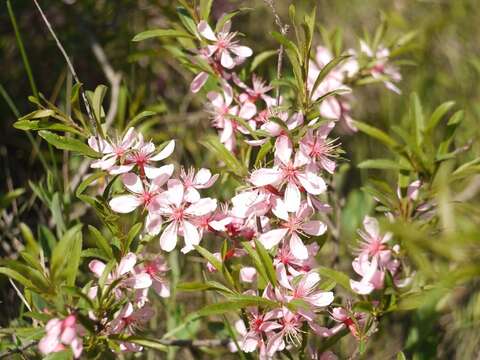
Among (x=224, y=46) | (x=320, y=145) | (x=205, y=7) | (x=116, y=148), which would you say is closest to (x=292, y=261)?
(x=320, y=145)

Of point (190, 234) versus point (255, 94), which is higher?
point (255, 94)

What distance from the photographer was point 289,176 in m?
1.36

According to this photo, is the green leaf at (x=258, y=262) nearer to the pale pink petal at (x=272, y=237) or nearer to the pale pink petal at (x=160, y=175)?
the pale pink petal at (x=272, y=237)

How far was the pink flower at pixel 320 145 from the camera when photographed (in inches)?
54.7

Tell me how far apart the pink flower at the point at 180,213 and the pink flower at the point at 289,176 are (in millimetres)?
135

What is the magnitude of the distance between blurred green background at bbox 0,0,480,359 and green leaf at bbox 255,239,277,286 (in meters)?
0.79

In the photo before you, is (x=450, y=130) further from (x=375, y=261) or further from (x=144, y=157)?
(x=144, y=157)

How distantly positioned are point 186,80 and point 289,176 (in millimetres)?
1819

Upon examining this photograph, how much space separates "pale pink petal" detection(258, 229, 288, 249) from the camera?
55.5 inches

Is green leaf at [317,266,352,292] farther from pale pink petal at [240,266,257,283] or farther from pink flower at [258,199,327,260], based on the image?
pale pink petal at [240,266,257,283]

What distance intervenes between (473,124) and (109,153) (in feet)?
6.34

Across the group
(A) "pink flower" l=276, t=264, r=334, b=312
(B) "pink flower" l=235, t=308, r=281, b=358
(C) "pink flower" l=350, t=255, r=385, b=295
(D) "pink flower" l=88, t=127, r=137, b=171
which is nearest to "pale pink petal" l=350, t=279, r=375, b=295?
(C) "pink flower" l=350, t=255, r=385, b=295

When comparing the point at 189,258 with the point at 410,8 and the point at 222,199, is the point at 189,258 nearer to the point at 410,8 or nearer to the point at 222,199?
the point at 222,199

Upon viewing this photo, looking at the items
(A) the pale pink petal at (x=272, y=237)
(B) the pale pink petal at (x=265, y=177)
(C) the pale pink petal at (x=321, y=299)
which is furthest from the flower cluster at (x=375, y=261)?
(B) the pale pink petal at (x=265, y=177)
